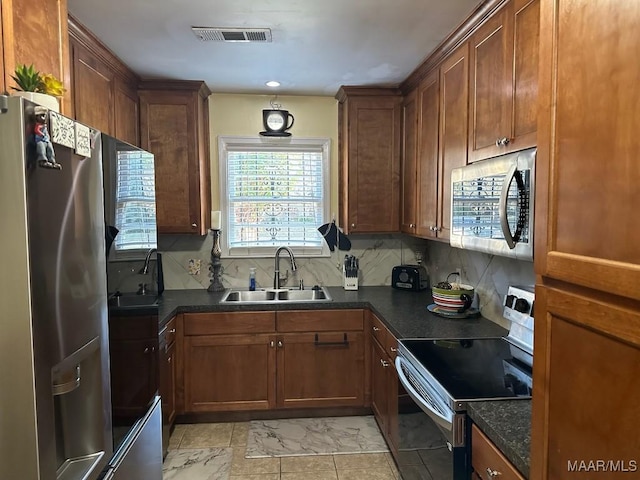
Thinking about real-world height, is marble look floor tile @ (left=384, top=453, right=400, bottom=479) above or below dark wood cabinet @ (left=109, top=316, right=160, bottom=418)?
below

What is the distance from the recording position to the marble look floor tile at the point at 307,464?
2.52m

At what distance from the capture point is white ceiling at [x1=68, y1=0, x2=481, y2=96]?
1969mm

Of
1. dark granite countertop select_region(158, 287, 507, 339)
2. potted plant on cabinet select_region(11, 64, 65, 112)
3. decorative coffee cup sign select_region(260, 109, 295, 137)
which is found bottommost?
dark granite countertop select_region(158, 287, 507, 339)

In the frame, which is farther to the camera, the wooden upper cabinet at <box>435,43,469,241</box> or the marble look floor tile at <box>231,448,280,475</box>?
the marble look floor tile at <box>231,448,280,475</box>

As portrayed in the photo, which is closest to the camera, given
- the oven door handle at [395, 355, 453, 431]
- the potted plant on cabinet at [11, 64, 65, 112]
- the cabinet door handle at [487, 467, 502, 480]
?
the potted plant on cabinet at [11, 64, 65, 112]

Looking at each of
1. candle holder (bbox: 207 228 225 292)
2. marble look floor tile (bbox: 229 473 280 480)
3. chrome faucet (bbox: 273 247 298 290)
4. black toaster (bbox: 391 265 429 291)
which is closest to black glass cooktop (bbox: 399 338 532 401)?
marble look floor tile (bbox: 229 473 280 480)

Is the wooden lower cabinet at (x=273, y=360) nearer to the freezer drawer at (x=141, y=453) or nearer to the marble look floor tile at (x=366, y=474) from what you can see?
the marble look floor tile at (x=366, y=474)

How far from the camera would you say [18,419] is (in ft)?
3.11

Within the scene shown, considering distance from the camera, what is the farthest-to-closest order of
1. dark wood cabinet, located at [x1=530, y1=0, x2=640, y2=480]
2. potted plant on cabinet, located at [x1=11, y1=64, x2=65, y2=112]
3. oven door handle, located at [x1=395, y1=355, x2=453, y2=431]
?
oven door handle, located at [x1=395, y1=355, x2=453, y2=431] < potted plant on cabinet, located at [x1=11, y1=64, x2=65, y2=112] < dark wood cabinet, located at [x1=530, y1=0, x2=640, y2=480]

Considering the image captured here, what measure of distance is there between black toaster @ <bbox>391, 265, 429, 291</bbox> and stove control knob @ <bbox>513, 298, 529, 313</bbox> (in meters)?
1.37

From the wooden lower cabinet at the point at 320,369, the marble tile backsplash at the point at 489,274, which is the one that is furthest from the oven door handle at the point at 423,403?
the wooden lower cabinet at the point at 320,369

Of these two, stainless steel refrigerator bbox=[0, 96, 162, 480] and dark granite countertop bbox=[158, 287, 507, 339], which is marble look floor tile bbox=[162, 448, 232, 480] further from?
stainless steel refrigerator bbox=[0, 96, 162, 480]

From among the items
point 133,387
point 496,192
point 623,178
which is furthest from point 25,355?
point 496,192

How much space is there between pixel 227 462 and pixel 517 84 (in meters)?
2.56
